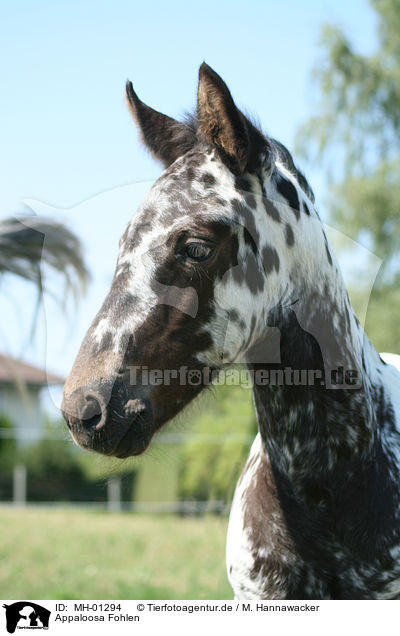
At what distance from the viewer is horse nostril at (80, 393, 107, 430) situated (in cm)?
183

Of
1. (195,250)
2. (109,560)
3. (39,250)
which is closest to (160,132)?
(195,250)

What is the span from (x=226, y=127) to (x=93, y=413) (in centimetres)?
118

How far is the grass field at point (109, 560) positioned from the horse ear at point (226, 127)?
14.6ft

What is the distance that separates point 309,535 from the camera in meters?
2.28

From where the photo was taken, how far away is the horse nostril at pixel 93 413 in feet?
6.01

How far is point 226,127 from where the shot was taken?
2131 millimetres

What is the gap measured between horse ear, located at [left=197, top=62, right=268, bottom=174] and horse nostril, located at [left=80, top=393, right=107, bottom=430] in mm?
1040
